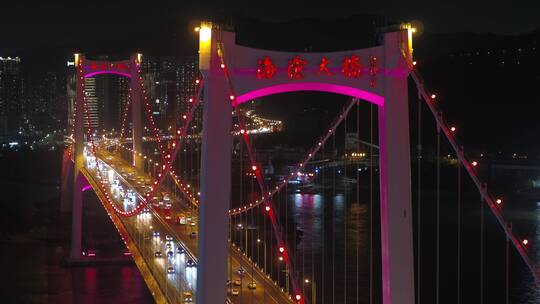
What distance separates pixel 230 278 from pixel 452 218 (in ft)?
39.7

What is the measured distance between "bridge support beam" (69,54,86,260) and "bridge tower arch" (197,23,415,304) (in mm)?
11506

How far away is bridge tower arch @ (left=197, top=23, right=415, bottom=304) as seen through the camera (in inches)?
183

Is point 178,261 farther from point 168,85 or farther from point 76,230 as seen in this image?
point 168,85

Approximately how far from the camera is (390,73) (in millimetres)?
4742

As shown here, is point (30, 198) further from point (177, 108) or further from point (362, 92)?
point (362, 92)

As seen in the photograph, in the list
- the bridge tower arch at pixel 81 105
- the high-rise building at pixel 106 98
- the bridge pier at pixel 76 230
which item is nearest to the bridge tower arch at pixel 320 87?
the bridge pier at pixel 76 230

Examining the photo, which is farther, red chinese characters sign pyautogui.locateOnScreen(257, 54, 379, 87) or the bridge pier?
the bridge pier

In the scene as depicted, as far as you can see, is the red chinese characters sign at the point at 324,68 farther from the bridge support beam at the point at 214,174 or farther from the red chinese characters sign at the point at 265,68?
the bridge support beam at the point at 214,174

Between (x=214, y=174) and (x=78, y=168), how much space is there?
12861 mm

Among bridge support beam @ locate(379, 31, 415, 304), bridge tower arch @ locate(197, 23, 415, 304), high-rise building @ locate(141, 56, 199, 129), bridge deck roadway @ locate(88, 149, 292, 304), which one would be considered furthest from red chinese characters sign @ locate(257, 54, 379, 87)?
high-rise building @ locate(141, 56, 199, 129)

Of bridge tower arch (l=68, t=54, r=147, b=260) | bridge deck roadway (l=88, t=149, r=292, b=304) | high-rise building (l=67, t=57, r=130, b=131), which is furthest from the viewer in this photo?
high-rise building (l=67, t=57, r=130, b=131)

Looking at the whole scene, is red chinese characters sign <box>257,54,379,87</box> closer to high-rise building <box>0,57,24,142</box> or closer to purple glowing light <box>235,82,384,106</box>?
purple glowing light <box>235,82,384,106</box>

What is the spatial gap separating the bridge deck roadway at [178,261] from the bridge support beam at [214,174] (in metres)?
2.63

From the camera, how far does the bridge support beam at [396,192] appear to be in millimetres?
4637
